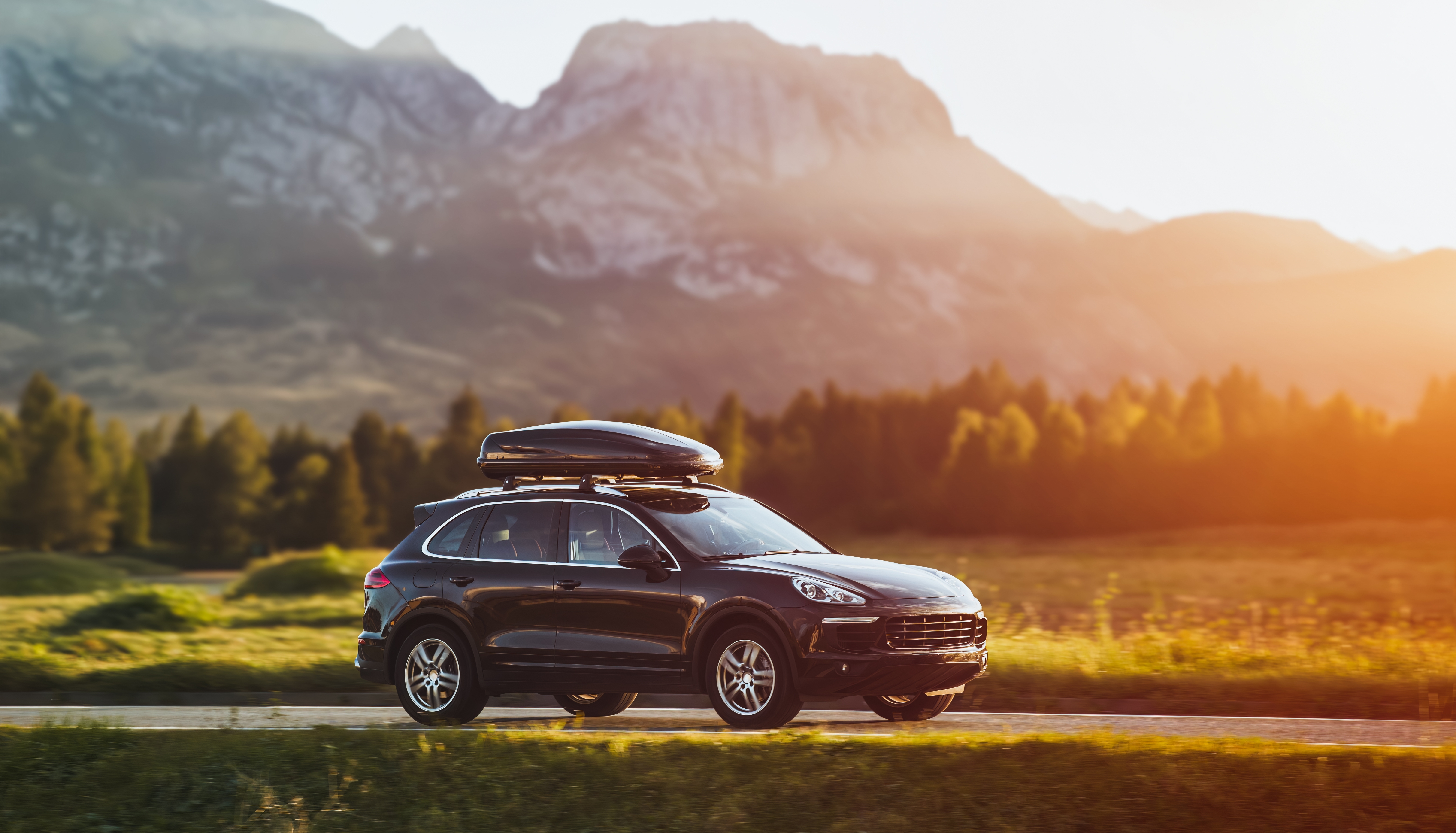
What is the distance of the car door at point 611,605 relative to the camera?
11906mm

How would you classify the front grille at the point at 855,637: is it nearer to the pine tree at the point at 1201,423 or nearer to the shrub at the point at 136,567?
→ the shrub at the point at 136,567

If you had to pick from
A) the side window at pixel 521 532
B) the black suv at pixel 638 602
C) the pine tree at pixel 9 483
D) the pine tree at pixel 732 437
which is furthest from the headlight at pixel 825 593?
the pine tree at pixel 732 437

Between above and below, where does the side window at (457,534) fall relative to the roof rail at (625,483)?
below

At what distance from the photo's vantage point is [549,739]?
1109cm

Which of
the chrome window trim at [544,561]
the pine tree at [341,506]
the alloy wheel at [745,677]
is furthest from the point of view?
the pine tree at [341,506]

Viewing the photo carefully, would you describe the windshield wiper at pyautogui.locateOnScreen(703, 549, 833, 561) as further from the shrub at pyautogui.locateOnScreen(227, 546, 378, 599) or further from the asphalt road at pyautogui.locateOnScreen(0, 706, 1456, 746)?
the shrub at pyautogui.locateOnScreen(227, 546, 378, 599)

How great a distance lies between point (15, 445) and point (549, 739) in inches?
5413

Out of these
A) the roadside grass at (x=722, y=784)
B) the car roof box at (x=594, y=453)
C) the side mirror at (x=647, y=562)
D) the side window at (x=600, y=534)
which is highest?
the car roof box at (x=594, y=453)

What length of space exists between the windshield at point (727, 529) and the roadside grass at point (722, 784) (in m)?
1.70

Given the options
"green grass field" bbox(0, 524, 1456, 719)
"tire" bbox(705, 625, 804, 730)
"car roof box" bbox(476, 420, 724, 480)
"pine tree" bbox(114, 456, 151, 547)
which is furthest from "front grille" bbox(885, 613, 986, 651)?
"pine tree" bbox(114, 456, 151, 547)

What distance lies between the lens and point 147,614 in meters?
23.0

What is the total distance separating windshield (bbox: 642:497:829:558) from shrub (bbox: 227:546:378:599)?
2504 cm

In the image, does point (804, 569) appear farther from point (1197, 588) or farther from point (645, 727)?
point (1197, 588)

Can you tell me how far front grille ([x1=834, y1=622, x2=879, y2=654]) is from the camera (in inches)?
445
